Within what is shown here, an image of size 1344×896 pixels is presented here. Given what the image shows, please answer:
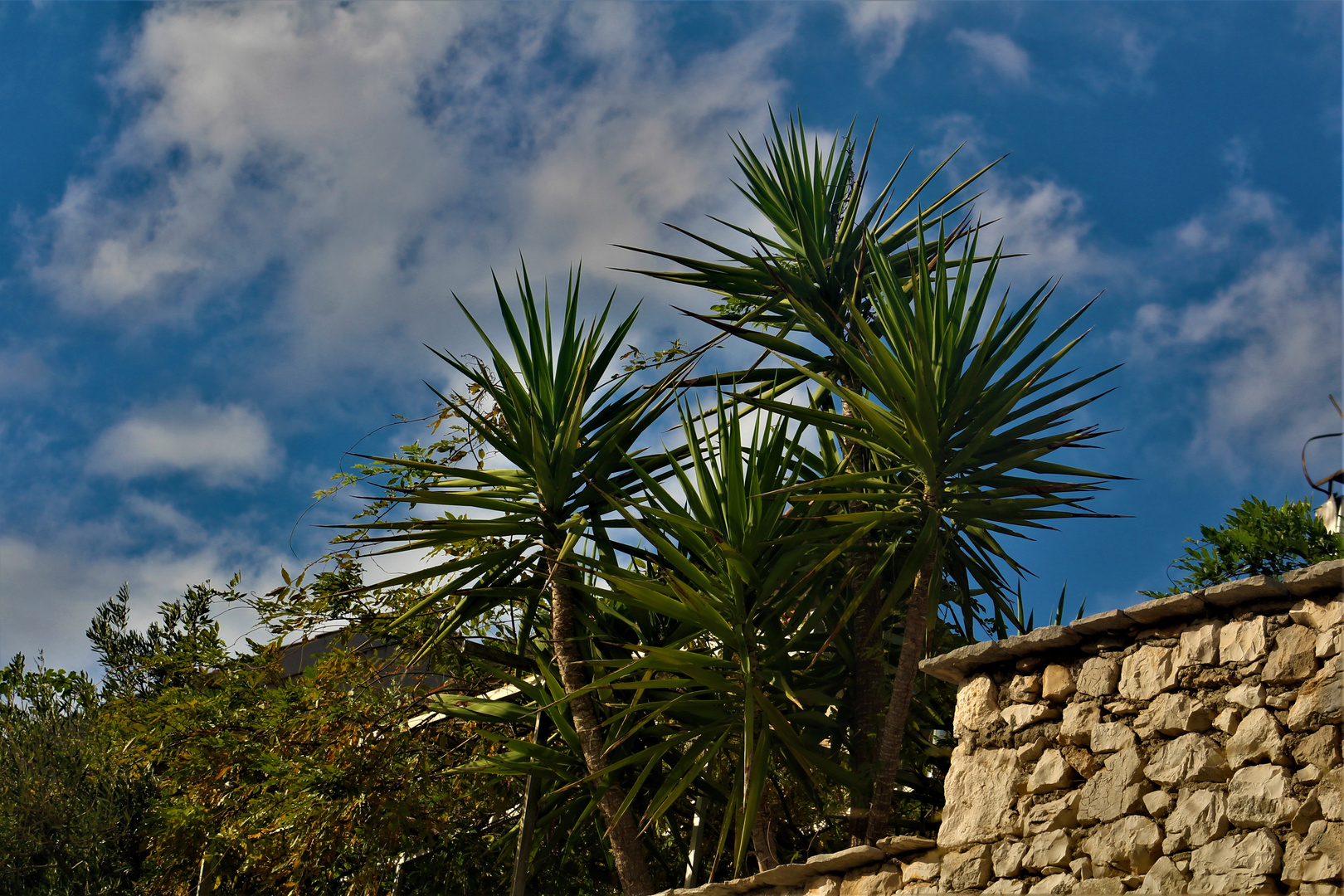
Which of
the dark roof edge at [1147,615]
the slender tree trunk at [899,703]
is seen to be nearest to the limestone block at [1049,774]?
the dark roof edge at [1147,615]

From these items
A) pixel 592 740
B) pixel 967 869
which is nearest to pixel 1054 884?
pixel 967 869

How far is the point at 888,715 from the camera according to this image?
17.6 feet

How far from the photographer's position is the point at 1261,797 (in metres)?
3.49

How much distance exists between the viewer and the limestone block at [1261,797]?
344 centimetres

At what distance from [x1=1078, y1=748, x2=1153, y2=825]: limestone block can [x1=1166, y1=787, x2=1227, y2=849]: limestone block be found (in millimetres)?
148

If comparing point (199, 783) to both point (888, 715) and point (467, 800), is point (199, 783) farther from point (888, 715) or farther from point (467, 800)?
point (888, 715)

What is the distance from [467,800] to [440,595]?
191 centimetres

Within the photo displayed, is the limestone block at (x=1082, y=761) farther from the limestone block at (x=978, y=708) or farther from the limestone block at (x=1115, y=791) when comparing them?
the limestone block at (x=978, y=708)

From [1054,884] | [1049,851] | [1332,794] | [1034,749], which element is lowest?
[1054,884]

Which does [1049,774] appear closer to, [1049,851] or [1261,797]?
[1049,851]

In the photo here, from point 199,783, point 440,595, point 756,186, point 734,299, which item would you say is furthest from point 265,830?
point 756,186

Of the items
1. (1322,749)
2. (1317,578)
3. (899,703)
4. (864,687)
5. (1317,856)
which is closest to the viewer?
(1317,856)

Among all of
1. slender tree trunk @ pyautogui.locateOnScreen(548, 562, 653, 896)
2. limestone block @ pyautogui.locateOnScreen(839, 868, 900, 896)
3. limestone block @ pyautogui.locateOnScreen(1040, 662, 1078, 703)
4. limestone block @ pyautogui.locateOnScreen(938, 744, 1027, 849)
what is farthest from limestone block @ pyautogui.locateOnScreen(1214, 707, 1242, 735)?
slender tree trunk @ pyautogui.locateOnScreen(548, 562, 653, 896)

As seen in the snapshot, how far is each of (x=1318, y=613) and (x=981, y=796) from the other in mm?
1424
